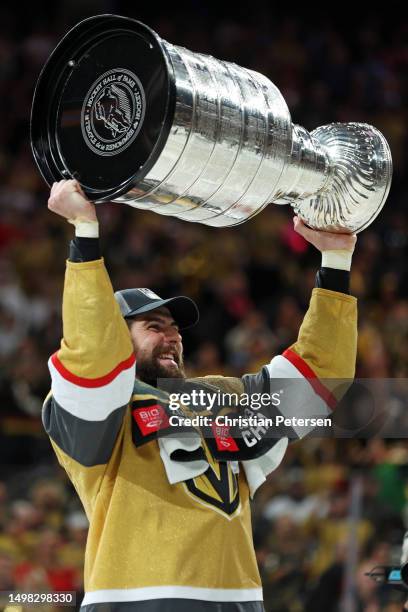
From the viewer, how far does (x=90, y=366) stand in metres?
2.38

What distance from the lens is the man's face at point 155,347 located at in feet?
9.13

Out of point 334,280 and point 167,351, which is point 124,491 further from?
point 334,280

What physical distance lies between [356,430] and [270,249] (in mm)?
4974

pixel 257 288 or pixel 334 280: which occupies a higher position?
pixel 334 280

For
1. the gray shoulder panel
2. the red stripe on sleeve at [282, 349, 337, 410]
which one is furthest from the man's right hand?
the red stripe on sleeve at [282, 349, 337, 410]

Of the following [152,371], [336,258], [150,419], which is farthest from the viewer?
[336,258]

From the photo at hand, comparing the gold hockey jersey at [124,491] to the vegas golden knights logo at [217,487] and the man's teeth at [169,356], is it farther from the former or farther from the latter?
the man's teeth at [169,356]

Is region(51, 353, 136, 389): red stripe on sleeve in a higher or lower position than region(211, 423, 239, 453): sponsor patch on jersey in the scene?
higher

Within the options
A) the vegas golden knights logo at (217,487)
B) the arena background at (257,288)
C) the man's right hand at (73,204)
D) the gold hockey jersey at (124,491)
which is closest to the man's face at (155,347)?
the gold hockey jersey at (124,491)

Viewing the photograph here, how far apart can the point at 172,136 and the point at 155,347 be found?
2.21ft

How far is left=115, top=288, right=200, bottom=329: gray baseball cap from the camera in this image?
2837 millimetres

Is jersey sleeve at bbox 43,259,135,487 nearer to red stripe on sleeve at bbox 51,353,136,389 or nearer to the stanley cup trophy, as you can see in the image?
red stripe on sleeve at bbox 51,353,136,389

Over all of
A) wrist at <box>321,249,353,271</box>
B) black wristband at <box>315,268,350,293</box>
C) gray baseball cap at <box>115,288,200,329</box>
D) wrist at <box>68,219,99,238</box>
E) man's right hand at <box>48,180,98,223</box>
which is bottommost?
gray baseball cap at <box>115,288,200,329</box>

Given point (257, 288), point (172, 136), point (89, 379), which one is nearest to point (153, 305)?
point (89, 379)
